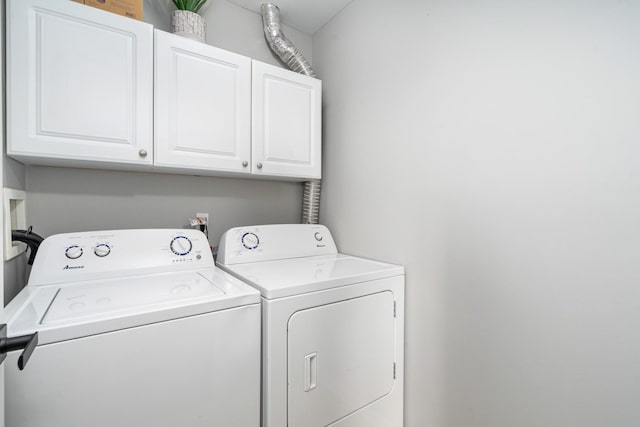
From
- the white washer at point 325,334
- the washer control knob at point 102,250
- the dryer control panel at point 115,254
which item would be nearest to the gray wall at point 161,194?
the dryer control panel at point 115,254

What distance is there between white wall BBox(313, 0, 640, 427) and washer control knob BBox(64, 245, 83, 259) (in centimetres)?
144

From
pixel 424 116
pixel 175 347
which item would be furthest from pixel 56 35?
pixel 424 116

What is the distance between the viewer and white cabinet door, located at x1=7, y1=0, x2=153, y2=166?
3.54ft

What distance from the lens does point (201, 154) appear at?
148 centimetres

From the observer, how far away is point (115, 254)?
1.26 m

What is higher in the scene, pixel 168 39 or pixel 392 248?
pixel 168 39

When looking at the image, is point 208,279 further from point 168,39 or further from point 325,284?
point 168,39

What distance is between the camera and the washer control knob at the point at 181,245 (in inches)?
54.9

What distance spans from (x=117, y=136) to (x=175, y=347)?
97 cm

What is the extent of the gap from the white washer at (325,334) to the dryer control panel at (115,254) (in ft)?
0.60

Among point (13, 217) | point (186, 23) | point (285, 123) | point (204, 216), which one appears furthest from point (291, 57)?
point (13, 217)

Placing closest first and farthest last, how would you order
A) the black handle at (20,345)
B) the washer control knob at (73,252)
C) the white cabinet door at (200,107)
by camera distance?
the black handle at (20,345), the washer control knob at (73,252), the white cabinet door at (200,107)

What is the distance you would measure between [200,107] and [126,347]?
115 centimetres

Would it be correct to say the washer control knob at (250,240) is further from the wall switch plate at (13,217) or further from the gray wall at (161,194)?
the wall switch plate at (13,217)
